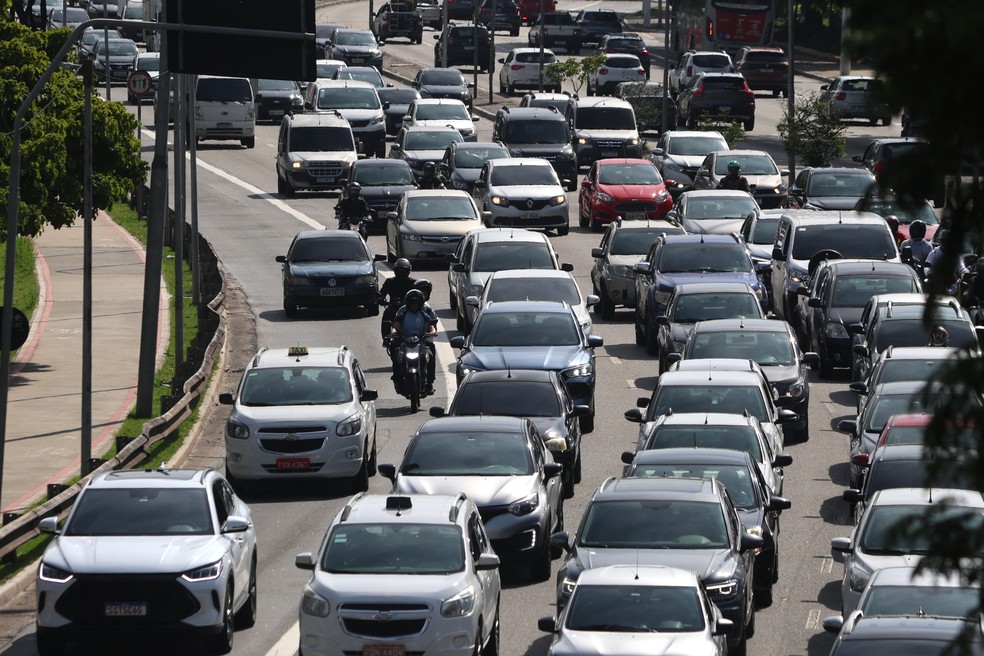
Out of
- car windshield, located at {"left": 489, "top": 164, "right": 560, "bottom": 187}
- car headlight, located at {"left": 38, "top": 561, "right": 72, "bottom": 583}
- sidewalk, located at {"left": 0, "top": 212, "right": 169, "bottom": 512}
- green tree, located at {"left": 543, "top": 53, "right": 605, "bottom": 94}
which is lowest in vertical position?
sidewalk, located at {"left": 0, "top": 212, "right": 169, "bottom": 512}

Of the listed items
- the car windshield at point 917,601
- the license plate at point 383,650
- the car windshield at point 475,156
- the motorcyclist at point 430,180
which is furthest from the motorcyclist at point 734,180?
the license plate at point 383,650

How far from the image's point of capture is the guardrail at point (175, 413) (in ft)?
66.5

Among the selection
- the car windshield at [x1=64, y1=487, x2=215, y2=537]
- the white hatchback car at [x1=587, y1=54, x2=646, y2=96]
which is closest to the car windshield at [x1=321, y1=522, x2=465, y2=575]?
the car windshield at [x1=64, y1=487, x2=215, y2=537]

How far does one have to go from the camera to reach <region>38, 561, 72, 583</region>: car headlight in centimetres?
1617

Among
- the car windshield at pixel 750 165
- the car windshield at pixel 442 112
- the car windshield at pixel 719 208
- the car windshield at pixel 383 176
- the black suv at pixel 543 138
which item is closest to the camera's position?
the car windshield at pixel 719 208

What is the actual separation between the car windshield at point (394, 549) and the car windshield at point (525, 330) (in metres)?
11.3

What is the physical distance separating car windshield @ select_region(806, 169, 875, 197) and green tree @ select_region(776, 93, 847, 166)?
30.9 feet

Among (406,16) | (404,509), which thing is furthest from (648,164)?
(406,16)

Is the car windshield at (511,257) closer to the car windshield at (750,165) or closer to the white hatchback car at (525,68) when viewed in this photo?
the car windshield at (750,165)

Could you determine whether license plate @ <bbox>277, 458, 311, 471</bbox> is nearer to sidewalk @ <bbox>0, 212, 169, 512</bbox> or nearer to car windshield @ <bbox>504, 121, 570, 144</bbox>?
sidewalk @ <bbox>0, 212, 169, 512</bbox>

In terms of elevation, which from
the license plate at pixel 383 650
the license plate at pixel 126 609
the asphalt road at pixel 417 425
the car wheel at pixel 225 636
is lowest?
the asphalt road at pixel 417 425

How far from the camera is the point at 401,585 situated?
15.3 m

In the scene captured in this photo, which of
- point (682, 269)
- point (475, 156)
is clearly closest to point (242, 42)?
point (682, 269)

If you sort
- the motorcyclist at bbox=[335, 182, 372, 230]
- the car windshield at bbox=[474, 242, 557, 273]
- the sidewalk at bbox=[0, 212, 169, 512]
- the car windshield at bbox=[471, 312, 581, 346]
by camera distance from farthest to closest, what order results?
the motorcyclist at bbox=[335, 182, 372, 230], the car windshield at bbox=[474, 242, 557, 273], the sidewalk at bbox=[0, 212, 169, 512], the car windshield at bbox=[471, 312, 581, 346]
